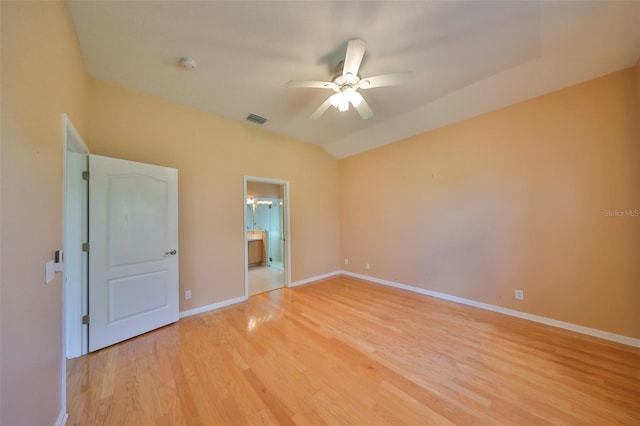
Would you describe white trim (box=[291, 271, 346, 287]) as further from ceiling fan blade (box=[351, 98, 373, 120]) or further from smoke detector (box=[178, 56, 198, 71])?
smoke detector (box=[178, 56, 198, 71])

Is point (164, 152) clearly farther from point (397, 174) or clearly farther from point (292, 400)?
point (397, 174)

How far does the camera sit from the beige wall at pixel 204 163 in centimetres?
253

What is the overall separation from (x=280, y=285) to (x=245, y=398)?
2.65 meters

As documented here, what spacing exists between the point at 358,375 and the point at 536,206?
285cm

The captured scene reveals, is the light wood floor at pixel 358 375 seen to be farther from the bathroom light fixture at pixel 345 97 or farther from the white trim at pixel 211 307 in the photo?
the bathroom light fixture at pixel 345 97

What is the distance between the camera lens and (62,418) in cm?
139

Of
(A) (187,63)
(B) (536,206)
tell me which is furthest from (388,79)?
(B) (536,206)

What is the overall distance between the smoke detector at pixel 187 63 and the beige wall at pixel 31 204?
2.48ft

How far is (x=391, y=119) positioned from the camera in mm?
3537

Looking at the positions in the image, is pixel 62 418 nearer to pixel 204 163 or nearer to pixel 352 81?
pixel 204 163

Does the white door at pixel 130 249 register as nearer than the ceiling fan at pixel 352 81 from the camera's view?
No

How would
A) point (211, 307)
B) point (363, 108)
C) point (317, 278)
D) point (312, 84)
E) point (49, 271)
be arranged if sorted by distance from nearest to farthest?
point (49, 271), point (312, 84), point (363, 108), point (211, 307), point (317, 278)

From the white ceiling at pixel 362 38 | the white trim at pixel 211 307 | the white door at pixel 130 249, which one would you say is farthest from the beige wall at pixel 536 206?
the white door at pixel 130 249

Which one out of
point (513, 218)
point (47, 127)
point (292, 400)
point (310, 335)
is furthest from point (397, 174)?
point (47, 127)
